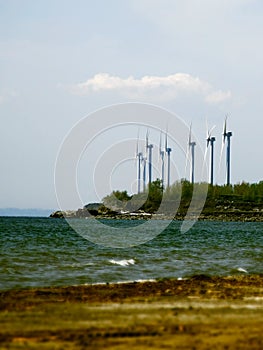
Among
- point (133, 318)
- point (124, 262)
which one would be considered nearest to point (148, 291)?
point (133, 318)

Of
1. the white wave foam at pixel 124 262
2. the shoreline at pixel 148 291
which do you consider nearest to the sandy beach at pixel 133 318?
the shoreline at pixel 148 291

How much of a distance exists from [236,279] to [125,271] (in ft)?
29.1

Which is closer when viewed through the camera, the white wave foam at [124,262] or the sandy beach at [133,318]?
the sandy beach at [133,318]

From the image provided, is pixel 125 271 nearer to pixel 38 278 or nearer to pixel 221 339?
pixel 38 278

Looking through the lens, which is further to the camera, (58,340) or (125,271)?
(125,271)

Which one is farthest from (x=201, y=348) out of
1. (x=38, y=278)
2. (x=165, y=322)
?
(x=38, y=278)

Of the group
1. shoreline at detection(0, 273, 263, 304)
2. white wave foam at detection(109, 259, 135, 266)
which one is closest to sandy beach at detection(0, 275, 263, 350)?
shoreline at detection(0, 273, 263, 304)

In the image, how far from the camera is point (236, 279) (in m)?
36.5

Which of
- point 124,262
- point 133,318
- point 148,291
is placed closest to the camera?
point 133,318

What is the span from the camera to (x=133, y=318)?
21531 millimetres

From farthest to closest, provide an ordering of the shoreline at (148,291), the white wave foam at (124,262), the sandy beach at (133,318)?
the white wave foam at (124,262), the shoreline at (148,291), the sandy beach at (133,318)

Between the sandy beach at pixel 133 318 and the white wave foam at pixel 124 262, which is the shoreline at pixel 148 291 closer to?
the sandy beach at pixel 133 318

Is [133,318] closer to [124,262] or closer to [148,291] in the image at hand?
[148,291]

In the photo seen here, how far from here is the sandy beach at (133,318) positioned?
705 inches
